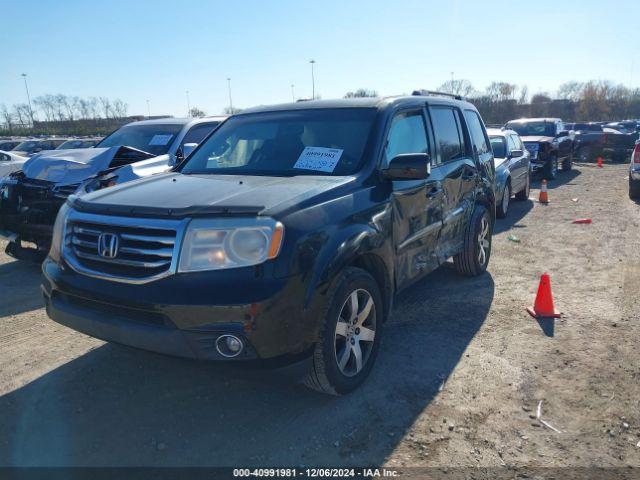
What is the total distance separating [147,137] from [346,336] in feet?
19.6

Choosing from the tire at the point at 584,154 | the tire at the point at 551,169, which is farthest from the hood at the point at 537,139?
the tire at the point at 584,154

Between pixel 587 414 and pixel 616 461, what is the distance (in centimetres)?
46

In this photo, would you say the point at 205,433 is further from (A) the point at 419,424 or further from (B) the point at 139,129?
(B) the point at 139,129

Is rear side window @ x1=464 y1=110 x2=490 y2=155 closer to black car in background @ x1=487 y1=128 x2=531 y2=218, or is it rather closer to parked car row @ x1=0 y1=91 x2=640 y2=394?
parked car row @ x1=0 y1=91 x2=640 y2=394

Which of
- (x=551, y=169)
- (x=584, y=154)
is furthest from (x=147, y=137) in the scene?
(x=584, y=154)

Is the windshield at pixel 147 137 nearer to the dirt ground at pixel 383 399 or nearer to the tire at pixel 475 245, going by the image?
the dirt ground at pixel 383 399

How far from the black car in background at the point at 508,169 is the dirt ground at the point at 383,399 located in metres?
4.80

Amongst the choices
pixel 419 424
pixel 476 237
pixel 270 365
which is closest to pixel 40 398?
pixel 270 365

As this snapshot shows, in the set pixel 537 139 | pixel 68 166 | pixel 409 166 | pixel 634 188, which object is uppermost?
pixel 409 166

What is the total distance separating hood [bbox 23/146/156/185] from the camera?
628cm

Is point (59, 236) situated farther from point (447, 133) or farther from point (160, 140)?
point (160, 140)

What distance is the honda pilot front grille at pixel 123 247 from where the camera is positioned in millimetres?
2828

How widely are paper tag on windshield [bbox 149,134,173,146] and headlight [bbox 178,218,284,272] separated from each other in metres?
5.40

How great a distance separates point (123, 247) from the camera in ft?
9.73
